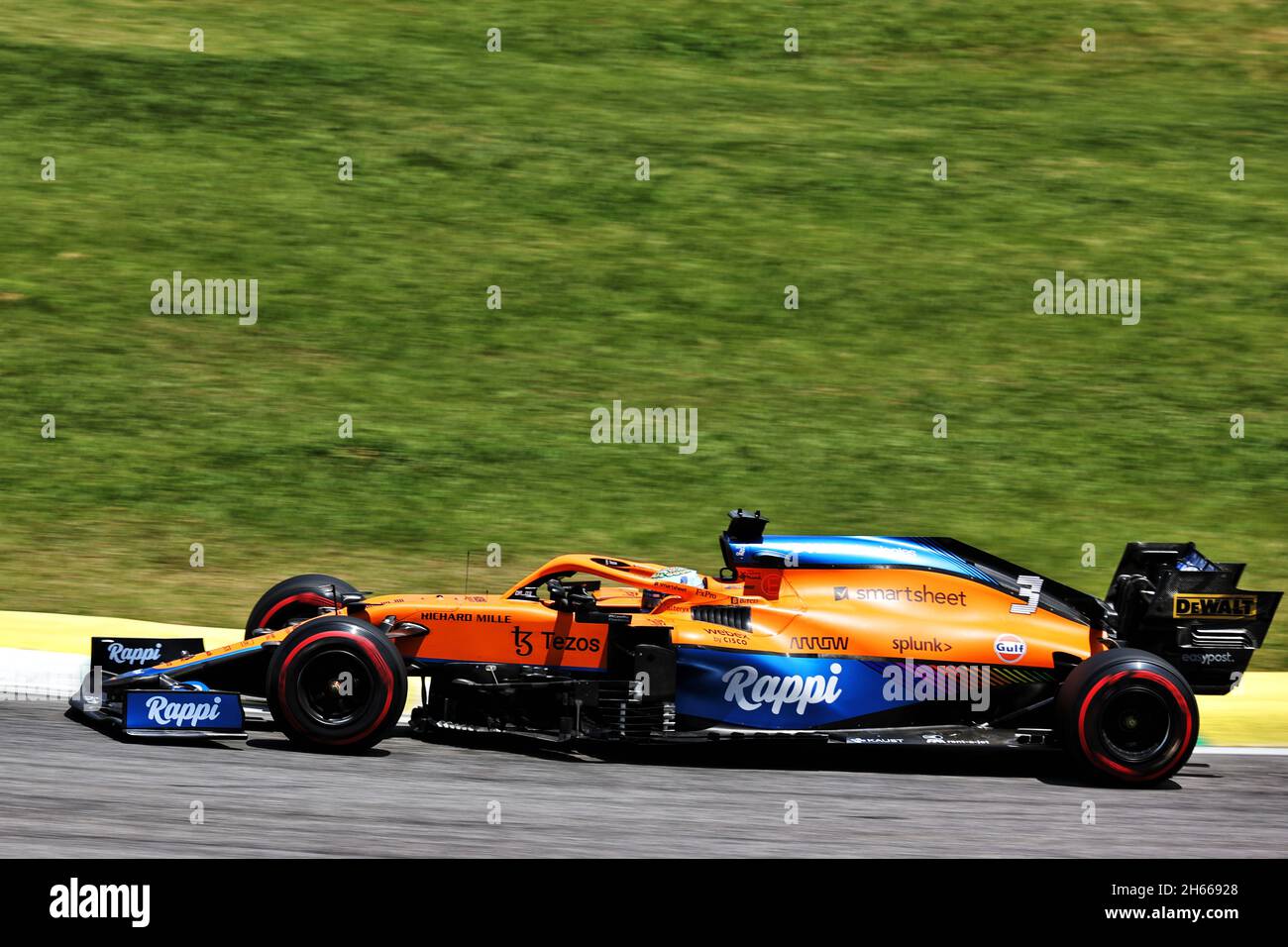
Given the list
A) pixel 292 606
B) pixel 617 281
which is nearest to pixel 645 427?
pixel 617 281

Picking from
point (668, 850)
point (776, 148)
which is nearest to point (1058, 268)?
point (776, 148)

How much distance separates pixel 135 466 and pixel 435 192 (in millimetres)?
7025

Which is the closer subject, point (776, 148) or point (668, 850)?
point (668, 850)

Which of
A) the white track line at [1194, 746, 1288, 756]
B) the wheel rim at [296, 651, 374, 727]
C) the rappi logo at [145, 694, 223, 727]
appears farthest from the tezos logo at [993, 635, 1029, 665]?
the rappi logo at [145, 694, 223, 727]

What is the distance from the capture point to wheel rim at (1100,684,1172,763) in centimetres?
738

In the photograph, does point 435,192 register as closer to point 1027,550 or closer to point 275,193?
point 275,193

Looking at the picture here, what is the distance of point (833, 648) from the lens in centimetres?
757

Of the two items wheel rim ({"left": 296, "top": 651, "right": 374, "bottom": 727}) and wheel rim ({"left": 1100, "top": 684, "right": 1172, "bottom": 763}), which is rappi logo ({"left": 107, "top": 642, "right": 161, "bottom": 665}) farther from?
wheel rim ({"left": 1100, "top": 684, "right": 1172, "bottom": 763})

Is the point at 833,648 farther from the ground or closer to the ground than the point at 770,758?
farther from the ground

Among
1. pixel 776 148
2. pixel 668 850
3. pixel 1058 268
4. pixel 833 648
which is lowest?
pixel 668 850

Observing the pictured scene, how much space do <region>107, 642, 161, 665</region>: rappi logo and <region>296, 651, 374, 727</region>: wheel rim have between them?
3.78 feet

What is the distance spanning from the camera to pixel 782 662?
752 cm

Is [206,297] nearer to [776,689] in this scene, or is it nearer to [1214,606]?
[776,689]

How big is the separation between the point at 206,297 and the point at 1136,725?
13049mm
